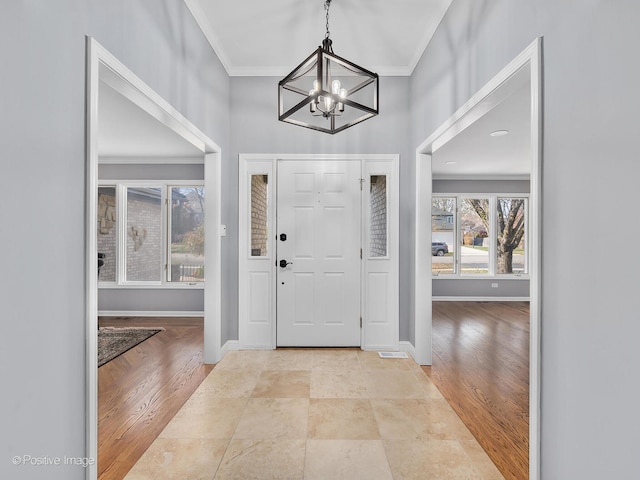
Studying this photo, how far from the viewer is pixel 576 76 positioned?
125 cm

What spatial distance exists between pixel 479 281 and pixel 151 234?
641 centimetres

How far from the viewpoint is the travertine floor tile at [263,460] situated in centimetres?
171

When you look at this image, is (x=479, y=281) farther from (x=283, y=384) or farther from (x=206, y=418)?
(x=206, y=418)

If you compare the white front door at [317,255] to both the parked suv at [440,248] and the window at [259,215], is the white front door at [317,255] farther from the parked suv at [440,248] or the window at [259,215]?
the parked suv at [440,248]

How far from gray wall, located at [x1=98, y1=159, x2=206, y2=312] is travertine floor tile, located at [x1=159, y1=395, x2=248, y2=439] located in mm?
3039

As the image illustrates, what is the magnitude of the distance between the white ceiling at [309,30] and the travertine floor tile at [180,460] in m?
3.12

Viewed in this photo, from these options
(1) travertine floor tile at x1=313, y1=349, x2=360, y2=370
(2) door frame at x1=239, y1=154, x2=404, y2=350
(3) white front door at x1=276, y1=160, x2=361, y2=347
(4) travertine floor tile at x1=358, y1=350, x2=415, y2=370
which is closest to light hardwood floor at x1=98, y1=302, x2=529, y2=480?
(4) travertine floor tile at x1=358, y1=350, x2=415, y2=370

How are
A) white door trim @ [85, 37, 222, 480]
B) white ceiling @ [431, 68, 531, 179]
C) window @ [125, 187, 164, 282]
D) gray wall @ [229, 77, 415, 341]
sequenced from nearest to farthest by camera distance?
white door trim @ [85, 37, 222, 480], white ceiling @ [431, 68, 531, 179], gray wall @ [229, 77, 415, 341], window @ [125, 187, 164, 282]

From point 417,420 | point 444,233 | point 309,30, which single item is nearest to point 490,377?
point 417,420

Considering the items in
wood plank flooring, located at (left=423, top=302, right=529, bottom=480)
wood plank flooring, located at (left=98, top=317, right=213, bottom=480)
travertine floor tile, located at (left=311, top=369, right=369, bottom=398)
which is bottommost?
wood plank flooring, located at (left=98, top=317, right=213, bottom=480)

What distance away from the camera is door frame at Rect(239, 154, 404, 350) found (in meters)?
3.55

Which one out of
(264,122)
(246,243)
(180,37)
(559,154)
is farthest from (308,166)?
(559,154)

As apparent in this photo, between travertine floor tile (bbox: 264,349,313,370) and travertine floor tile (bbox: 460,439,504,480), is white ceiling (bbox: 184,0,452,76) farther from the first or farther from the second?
travertine floor tile (bbox: 460,439,504,480)

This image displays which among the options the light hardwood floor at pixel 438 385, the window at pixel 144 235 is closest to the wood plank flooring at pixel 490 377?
the light hardwood floor at pixel 438 385
